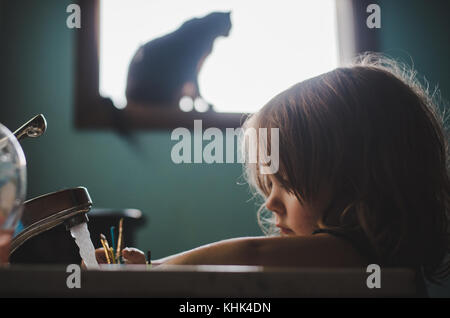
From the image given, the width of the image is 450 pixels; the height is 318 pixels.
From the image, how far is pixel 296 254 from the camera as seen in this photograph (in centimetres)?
41

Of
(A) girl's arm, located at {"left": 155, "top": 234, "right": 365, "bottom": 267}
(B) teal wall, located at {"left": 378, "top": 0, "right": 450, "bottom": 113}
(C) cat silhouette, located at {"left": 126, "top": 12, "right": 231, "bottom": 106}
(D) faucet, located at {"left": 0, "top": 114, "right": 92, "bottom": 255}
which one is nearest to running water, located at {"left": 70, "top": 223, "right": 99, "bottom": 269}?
(D) faucet, located at {"left": 0, "top": 114, "right": 92, "bottom": 255}

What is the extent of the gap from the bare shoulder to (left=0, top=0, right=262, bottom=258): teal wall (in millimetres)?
1064

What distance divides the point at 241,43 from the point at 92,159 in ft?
2.52

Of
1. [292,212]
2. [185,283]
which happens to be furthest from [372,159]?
[185,283]

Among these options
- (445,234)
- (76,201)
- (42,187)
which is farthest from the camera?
(42,187)

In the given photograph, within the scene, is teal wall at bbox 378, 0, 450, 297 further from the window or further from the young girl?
the young girl

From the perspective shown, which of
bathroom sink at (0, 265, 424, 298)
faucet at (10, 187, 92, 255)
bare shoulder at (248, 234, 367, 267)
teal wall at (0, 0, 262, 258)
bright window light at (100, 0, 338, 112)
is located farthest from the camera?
bright window light at (100, 0, 338, 112)

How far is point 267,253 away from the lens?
40 cm

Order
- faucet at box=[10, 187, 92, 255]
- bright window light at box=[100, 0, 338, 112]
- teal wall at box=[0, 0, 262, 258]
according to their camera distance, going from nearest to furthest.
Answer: faucet at box=[10, 187, 92, 255] < teal wall at box=[0, 0, 262, 258] < bright window light at box=[100, 0, 338, 112]

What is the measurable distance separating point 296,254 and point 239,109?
3.90 feet

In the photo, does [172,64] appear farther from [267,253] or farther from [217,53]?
[267,253]

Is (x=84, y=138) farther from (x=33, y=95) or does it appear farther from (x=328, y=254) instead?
(x=328, y=254)

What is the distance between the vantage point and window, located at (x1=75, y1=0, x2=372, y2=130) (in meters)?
1.50
